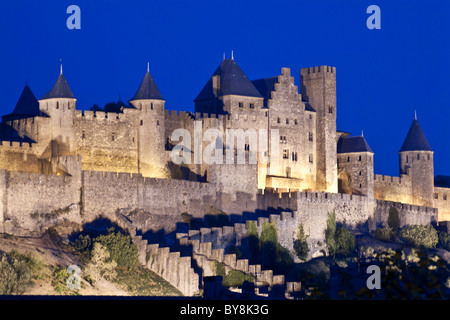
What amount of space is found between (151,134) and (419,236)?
20013mm

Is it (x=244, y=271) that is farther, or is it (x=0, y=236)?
(x=244, y=271)

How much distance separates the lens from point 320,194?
7475 cm

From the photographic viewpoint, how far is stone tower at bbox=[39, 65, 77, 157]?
68812 millimetres

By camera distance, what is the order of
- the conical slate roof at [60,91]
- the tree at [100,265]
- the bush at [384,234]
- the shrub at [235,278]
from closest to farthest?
the tree at [100,265], the shrub at [235,278], the conical slate roof at [60,91], the bush at [384,234]

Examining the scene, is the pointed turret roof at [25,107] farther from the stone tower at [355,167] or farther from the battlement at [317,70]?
the stone tower at [355,167]

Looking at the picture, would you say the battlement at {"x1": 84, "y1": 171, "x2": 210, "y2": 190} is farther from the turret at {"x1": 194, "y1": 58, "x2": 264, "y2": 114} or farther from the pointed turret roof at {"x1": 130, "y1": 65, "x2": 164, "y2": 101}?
the turret at {"x1": 194, "y1": 58, "x2": 264, "y2": 114}

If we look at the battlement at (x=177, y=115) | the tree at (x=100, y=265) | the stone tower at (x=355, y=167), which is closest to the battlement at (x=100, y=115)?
the battlement at (x=177, y=115)

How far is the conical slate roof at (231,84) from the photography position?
7750cm

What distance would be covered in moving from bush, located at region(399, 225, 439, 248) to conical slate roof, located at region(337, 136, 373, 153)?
6699 mm

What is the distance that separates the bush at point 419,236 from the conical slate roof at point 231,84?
43.7 feet

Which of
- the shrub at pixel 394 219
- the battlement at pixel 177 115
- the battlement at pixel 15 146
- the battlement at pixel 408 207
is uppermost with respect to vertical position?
the battlement at pixel 177 115
